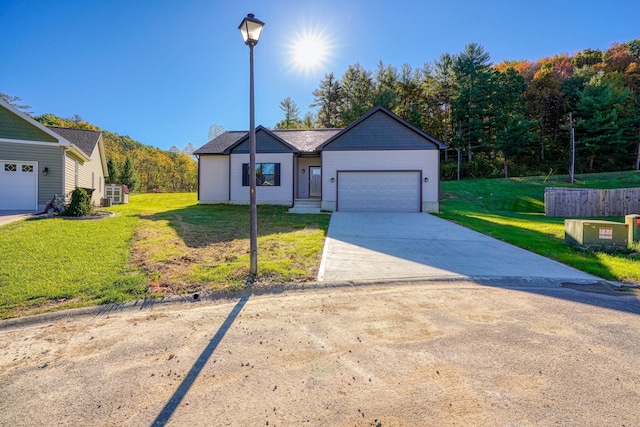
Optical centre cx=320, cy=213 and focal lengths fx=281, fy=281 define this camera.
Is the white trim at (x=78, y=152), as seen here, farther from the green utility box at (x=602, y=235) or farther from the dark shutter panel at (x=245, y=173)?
the green utility box at (x=602, y=235)

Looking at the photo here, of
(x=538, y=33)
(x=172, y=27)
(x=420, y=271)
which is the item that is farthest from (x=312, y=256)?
(x=538, y=33)

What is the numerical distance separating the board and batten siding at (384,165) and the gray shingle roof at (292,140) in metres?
1.81

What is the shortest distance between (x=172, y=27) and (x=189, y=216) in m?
7.95

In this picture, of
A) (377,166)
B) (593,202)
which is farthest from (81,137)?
(593,202)

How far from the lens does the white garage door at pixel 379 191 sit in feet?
46.8

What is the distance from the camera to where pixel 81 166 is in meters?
15.2

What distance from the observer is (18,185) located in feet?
39.6

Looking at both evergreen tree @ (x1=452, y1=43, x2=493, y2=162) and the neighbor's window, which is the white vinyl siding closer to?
the neighbor's window

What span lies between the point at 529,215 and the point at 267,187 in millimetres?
14550

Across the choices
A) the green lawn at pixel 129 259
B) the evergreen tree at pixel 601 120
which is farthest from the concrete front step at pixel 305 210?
the evergreen tree at pixel 601 120

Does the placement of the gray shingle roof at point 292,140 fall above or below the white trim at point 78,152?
above

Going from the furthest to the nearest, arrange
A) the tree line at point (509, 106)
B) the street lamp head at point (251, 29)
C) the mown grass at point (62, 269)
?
the tree line at point (509, 106) → the street lamp head at point (251, 29) → the mown grass at point (62, 269)

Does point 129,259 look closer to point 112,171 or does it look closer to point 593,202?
point 593,202

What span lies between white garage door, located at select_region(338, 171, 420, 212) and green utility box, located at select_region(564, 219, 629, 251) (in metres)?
7.45
